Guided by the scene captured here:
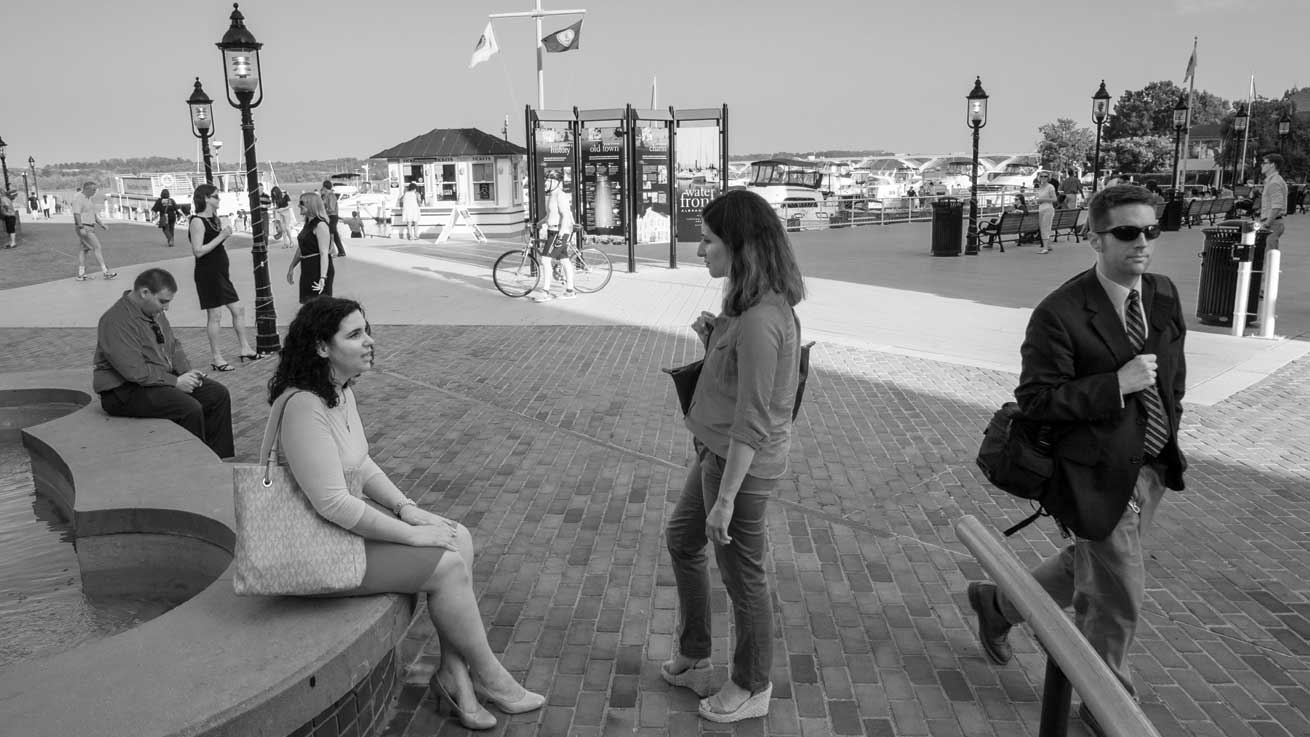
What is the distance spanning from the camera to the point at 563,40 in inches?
1064

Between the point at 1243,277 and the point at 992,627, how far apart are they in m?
8.62

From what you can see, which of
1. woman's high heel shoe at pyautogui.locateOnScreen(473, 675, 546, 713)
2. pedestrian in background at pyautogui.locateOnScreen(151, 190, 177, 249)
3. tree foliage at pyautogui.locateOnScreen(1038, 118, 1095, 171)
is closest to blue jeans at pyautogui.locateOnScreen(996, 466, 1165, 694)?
woman's high heel shoe at pyautogui.locateOnScreen(473, 675, 546, 713)

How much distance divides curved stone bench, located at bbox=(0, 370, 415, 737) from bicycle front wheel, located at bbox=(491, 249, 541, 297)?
10475 millimetres

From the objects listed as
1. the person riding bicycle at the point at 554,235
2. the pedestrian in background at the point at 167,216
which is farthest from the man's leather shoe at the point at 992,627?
the pedestrian in background at the point at 167,216

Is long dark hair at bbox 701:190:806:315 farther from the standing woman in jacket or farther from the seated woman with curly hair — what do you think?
the seated woman with curly hair

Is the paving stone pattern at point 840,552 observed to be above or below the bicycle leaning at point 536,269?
below

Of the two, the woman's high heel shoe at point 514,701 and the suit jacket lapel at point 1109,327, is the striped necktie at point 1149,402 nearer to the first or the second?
the suit jacket lapel at point 1109,327

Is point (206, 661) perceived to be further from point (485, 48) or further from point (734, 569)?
point (485, 48)

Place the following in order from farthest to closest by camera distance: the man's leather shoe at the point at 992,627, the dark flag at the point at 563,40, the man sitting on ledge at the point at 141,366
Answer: the dark flag at the point at 563,40 < the man sitting on ledge at the point at 141,366 < the man's leather shoe at the point at 992,627

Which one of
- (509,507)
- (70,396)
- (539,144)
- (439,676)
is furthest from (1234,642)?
(539,144)

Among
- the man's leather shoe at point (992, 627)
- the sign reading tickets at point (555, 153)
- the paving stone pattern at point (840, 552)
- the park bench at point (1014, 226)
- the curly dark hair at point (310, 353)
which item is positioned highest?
the sign reading tickets at point (555, 153)

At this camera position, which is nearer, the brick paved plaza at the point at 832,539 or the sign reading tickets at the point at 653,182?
the brick paved plaza at the point at 832,539

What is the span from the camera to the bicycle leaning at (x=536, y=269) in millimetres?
15062

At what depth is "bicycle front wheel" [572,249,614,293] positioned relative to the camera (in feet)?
51.8
